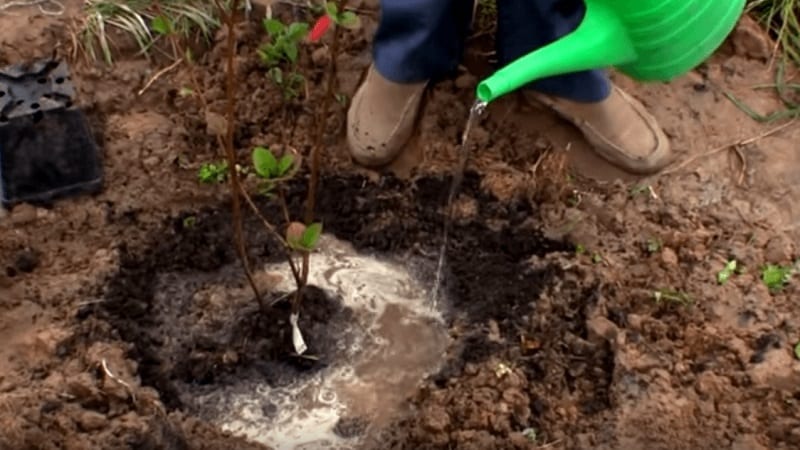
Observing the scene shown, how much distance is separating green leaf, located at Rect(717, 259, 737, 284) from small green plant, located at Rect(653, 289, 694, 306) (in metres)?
0.09

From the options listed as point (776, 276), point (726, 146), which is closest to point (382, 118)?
point (726, 146)

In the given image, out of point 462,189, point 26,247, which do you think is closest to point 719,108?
point 462,189

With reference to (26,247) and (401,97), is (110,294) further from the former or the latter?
(401,97)

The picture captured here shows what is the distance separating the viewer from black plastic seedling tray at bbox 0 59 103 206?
2381 millimetres

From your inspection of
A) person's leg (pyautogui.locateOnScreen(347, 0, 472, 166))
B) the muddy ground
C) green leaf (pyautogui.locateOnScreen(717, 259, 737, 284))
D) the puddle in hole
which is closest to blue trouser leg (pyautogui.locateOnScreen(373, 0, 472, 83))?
person's leg (pyautogui.locateOnScreen(347, 0, 472, 166))

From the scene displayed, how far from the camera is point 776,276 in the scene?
2.24m

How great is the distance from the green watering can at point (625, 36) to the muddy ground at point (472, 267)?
49cm

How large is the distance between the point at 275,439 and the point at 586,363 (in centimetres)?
58

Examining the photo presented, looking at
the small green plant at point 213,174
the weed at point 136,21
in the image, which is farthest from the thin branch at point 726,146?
the weed at point 136,21

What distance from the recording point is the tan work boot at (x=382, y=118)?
243 centimetres

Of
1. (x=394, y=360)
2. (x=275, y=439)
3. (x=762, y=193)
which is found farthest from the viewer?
(x=762, y=193)

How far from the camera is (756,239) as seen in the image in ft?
7.57

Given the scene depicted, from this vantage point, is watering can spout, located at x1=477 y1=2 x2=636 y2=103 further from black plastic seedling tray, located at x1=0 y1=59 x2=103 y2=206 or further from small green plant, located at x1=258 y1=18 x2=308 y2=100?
black plastic seedling tray, located at x1=0 y1=59 x2=103 y2=206

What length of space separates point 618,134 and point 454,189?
373 mm
